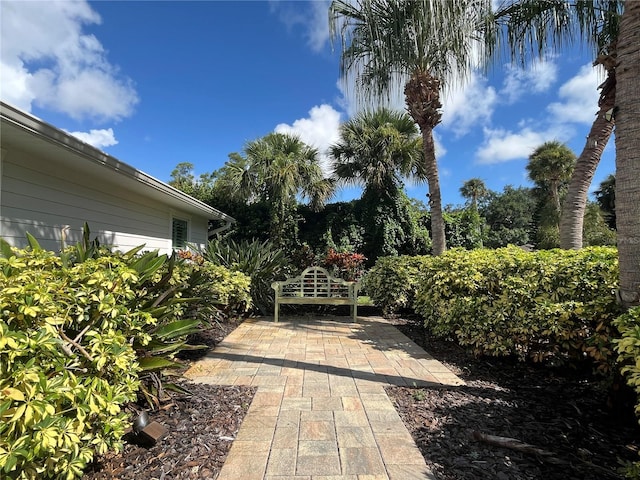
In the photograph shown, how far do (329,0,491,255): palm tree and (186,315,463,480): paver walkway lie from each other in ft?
11.6

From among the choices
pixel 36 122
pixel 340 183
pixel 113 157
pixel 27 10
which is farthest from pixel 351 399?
pixel 340 183

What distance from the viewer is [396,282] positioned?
7.05m

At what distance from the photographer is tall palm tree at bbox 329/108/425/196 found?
10398 mm

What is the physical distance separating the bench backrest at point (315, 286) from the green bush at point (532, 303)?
8.51 ft

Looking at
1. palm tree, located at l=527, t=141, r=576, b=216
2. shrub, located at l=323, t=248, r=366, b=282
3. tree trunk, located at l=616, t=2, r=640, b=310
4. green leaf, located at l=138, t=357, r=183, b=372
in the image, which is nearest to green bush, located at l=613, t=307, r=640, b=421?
tree trunk, located at l=616, t=2, r=640, b=310

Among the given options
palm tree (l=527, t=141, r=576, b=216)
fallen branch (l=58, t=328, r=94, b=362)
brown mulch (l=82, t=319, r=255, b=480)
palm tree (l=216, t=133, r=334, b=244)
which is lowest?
brown mulch (l=82, t=319, r=255, b=480)

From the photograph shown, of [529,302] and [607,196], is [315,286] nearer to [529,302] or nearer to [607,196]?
[529,302]

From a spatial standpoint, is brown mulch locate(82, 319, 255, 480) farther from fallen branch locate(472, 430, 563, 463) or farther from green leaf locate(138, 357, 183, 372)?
fallen branch locate(472, 430, 563, 463)

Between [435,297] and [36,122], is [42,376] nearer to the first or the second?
[36,122]

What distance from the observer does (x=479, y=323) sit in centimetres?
387

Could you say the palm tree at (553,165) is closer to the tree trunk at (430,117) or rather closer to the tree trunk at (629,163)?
the tree trunk at (430,117)

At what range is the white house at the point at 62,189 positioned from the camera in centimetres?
336

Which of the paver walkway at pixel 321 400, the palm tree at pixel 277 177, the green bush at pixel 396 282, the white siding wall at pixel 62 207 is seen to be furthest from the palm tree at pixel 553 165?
the white siding wall at pixel 62 207

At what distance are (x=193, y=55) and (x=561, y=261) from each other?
7529 millimetres
